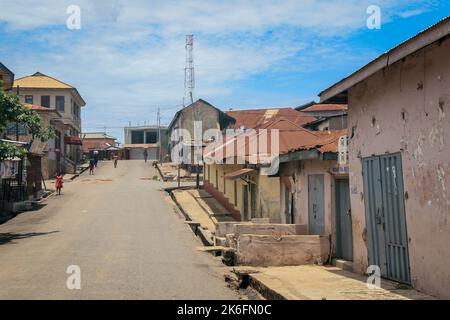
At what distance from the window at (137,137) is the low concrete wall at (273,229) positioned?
68.7 metres

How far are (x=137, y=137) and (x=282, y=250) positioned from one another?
70983mm

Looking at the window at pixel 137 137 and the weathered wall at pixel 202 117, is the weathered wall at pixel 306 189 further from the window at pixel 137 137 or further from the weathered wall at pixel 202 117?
the window at pixel 137 137

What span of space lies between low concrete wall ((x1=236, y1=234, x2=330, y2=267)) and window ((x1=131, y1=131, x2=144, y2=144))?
7032 centimetres

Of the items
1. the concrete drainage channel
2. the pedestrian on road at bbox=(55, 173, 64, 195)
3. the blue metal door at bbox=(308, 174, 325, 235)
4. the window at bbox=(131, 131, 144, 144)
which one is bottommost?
the concrete drainage channel

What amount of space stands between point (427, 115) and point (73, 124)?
2088 inches

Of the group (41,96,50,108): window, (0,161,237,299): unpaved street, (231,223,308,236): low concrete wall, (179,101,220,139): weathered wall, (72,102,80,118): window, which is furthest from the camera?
(72,102,80,118): window

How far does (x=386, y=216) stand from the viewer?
8273mm

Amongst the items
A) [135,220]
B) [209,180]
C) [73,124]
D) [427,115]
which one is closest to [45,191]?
[209,180]

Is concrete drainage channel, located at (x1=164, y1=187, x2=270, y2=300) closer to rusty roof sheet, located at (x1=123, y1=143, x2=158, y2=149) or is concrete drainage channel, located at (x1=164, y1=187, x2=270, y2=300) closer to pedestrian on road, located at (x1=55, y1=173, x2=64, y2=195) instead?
pedestrian on road, located at (x1=55, y1=173, x2=64, y2=195)

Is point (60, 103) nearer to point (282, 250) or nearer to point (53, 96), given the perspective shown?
point (53, 96)

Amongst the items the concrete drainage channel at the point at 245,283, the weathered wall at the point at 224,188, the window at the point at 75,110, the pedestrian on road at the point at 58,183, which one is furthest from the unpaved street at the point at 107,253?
the window at the point at 75,110

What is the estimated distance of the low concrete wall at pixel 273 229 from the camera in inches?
485

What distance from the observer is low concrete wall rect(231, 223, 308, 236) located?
12312 mm

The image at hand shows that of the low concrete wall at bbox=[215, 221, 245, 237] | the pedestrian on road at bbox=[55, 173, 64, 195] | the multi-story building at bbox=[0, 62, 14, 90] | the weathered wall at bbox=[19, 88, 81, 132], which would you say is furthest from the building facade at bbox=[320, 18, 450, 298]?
the weathered wall at bbox=[19, 88, 81, 132]
